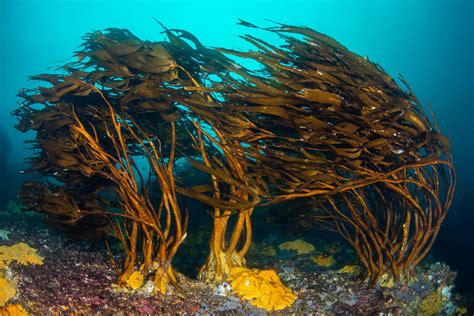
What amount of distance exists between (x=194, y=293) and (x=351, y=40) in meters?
94.5

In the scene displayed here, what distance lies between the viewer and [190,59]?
151 inches

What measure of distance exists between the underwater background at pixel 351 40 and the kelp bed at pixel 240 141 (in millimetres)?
1649

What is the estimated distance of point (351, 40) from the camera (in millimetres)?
84750

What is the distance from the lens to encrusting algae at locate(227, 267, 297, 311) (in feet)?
10.3

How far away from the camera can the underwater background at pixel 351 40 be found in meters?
14.6

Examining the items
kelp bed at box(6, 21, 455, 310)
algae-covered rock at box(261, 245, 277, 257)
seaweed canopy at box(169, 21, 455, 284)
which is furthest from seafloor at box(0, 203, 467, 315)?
algae-covered rock at box(261, 245, 277, 257)

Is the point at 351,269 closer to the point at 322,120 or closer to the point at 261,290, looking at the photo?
the point at 261,290

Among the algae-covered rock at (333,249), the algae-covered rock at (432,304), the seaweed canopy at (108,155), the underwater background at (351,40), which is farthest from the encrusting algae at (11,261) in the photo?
the algae-covered rock at (333,249)

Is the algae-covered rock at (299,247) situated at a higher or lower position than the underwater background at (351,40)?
lower

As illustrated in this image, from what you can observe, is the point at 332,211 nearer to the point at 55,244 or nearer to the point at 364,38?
the point at 55,244

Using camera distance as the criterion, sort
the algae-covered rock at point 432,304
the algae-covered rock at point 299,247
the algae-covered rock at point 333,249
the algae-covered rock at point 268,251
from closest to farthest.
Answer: the algae-covered rock at point 432,304 < the algae-covered rock at point 268,251 < the algae-covered rock at point 299,247 < the algae-covered rock at point 333,249

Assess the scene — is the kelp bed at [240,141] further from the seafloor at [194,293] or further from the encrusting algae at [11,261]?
the encrusting algae at [11,261]

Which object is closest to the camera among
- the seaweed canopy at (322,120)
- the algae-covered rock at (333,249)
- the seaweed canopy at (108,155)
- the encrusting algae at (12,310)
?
the encrusting algae at (12,310)

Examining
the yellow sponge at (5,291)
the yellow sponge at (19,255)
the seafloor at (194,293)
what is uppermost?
the yellow sponge at (19,255)
